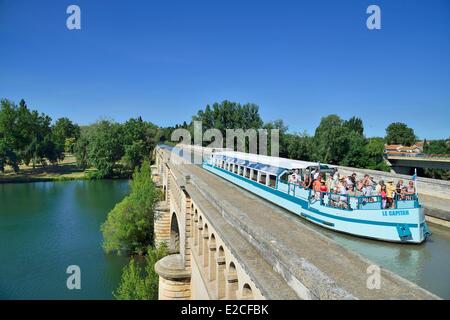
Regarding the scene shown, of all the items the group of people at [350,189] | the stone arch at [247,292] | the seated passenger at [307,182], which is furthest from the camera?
the seated passenger at [307,182]

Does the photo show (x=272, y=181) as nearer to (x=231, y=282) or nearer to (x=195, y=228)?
(x=195, y=228)

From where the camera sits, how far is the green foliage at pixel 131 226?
30.6 meters

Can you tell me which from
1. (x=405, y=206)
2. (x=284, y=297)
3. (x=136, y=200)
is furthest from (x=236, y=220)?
(x=136, y=200)

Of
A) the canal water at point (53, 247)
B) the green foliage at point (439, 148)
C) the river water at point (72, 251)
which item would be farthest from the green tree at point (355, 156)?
the green foliage at point (439, 148)

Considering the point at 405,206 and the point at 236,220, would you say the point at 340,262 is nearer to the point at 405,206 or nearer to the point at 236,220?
the point at 236,220

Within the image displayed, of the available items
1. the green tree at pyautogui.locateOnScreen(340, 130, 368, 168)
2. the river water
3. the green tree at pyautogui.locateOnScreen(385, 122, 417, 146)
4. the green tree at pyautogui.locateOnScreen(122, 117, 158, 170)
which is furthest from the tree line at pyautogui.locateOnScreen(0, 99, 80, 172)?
the green tree at pyautogui.locateOnScreen(385, 122, 417, 146)

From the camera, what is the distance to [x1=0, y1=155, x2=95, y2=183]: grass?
7741 centimetres

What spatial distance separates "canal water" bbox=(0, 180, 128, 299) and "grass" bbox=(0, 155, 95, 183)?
19.4m

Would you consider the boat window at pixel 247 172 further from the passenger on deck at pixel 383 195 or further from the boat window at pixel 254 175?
the passenger on deck at pixel 383 195

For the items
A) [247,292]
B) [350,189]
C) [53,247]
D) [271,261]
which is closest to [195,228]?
[350,189]

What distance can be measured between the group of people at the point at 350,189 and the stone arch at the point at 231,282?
228 inches

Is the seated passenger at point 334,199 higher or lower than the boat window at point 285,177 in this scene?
lower

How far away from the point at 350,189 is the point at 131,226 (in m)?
22.5

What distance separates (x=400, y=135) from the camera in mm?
117188
